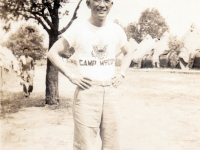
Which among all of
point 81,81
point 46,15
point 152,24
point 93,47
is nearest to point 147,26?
point 152,24

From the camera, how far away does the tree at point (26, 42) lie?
7.50 ft

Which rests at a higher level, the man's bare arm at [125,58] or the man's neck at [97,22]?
the man's neck at [97,22]

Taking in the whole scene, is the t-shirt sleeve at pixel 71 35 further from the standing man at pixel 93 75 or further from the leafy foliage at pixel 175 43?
the leafy foliage at pixel 175 43

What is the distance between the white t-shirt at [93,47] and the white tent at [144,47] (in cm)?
103

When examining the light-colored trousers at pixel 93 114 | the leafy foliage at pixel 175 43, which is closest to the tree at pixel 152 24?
the leafy foliage at pixel 175 43

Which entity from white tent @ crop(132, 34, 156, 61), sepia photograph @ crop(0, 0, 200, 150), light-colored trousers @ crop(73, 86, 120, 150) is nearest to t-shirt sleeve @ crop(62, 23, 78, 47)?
light-colored trousers @ crop(73, 86, 120, 150)

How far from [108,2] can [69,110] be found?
51.0 inches

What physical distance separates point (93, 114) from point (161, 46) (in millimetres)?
1475

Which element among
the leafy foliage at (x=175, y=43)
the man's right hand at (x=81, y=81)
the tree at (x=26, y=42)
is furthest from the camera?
the leafy foliage at (x=175, y=43)

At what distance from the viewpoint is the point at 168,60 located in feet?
9.01

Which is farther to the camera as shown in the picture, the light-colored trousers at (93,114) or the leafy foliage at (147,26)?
the leafy foliage at (147,26)

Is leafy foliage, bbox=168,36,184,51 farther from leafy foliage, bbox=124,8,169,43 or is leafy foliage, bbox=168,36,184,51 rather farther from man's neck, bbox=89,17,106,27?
man's neck, bbox=89,17,106,27

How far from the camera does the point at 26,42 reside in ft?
7.65

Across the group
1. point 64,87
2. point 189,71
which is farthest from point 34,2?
point 189,71
